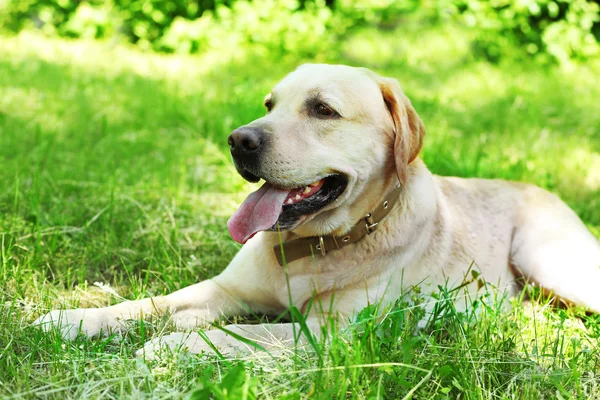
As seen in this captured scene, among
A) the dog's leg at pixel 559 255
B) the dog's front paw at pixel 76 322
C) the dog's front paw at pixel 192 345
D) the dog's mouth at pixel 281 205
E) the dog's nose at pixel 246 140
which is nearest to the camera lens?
the dog's front paw at pixel 192 345

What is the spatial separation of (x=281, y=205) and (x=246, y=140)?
0.31 m

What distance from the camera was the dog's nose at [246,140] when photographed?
2.62 m

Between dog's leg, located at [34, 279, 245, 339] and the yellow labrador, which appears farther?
the yellow labrador

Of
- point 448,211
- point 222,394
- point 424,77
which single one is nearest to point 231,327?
point 222,394

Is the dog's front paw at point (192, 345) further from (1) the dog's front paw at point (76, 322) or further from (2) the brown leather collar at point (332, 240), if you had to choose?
(2) the brown leather collar at point (332, 240)

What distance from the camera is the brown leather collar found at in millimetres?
2910

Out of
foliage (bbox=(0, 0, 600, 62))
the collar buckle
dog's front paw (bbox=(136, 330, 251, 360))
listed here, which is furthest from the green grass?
the collar buckle

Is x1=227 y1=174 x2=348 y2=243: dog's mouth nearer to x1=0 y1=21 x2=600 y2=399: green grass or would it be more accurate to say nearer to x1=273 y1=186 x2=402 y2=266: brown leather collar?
x1=273 y1=186 x2=402 y2=266: brown leather collar

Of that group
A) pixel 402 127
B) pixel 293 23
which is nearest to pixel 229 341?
pixel 402 127

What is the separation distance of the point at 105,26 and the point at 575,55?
21.7 ft

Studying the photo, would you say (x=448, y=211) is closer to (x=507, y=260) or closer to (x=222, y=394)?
(x=507, y=260)

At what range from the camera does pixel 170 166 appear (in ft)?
15.7

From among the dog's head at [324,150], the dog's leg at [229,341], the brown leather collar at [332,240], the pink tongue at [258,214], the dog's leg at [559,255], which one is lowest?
the dog's leg at [559,255]

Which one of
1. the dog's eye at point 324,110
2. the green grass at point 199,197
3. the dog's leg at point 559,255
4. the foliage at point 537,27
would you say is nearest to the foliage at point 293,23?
the foliage at point 537,27
